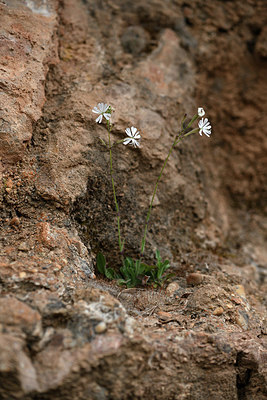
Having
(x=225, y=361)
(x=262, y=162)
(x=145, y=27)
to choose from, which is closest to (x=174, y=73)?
(x=145, y=27)

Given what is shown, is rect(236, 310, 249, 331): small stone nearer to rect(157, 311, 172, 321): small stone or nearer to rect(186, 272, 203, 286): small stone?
rect(186, 272, 203, 286): small stone

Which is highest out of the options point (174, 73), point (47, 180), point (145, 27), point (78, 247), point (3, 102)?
point (145, 27)

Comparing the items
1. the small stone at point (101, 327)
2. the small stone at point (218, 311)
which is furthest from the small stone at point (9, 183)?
the small stone at point (218, 311)

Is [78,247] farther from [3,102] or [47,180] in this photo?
[3,102]

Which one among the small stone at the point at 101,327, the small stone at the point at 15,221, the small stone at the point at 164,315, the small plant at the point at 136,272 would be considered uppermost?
the small stone at the point at 101,327

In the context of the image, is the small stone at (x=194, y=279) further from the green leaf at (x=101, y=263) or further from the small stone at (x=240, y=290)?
the green leaf at (x=101, y=263)

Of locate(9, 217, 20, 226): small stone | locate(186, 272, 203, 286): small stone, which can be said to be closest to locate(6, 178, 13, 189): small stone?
locate(9, 217, 20, 226): small stone
